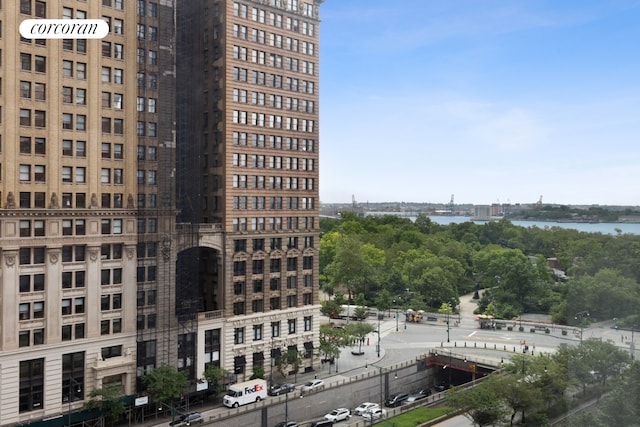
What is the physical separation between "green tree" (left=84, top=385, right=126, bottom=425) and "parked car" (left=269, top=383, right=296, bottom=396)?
732 cm

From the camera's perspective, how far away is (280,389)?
96.8 ft

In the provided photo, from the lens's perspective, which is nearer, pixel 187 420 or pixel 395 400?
pixel 187 420

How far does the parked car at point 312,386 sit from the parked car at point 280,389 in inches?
23.7

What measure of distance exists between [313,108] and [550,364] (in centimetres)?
1925

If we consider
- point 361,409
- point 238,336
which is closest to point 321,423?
point 361,409

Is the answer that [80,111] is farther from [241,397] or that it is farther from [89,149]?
[241,397]

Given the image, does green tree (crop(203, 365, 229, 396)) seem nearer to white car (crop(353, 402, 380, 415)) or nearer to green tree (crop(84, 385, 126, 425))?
green tree (crop(84, 385, 126, 425))

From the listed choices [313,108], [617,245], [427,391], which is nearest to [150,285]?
[313,108]

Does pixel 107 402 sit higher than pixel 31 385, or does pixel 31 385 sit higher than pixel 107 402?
pixel 31 385

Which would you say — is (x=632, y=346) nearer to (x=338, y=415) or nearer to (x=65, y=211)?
(x=338, y=415)

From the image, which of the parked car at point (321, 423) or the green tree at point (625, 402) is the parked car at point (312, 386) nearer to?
the parked car at point (321, 423)

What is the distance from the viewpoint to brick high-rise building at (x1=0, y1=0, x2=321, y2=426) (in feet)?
76.9

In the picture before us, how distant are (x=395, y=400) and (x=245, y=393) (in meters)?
7.76

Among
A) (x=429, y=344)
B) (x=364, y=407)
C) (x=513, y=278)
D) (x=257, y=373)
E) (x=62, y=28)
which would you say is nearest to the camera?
(x=62, y=28)
